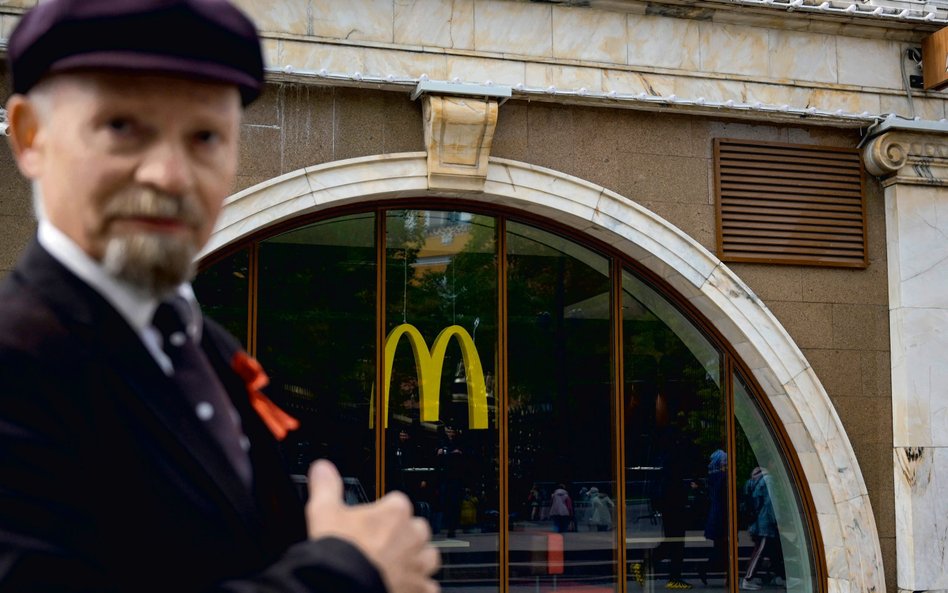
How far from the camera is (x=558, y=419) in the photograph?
852cm

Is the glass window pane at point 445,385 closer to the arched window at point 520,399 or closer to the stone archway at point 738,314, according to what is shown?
the arched window at point 520,399

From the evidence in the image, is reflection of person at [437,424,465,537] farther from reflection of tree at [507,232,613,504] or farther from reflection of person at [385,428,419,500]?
reflection of tree at [507,232,613,504]

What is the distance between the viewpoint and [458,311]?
842cm

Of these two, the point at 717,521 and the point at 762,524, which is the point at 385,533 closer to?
the point at 717,521

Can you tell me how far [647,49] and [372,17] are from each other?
2061 millimetres

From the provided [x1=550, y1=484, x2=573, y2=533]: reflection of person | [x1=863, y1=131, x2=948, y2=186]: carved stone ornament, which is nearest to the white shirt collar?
[x1=550, y1=484, x2=573, y2=533]: reflection of person

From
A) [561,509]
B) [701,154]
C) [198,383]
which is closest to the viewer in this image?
[198,383]

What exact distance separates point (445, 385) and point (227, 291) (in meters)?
1.71

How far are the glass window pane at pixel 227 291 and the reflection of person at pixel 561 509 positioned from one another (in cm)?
253

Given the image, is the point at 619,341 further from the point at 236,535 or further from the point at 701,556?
the point at 236,535

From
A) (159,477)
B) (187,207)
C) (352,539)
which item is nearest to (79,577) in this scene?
(159,477)

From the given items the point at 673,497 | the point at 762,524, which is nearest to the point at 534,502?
the point at 673,497

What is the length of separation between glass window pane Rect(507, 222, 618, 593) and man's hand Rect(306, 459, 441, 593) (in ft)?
23.6

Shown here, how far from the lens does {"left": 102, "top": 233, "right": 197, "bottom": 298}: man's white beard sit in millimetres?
1208
